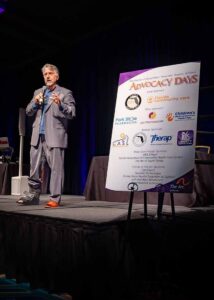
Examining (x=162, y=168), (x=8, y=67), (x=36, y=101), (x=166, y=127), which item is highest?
(x=8, y=67)

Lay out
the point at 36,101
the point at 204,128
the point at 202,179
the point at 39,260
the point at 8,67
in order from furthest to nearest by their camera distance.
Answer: the point at 8,67 → the point at 204,128 → the point at 202,179 → the point at 36,101 → the point at 39,260

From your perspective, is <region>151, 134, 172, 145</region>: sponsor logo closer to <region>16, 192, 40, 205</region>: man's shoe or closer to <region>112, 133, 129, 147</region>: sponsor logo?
<region>112, 133, 129, 147</region>: sponsor logo

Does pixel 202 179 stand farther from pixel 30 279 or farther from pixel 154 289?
pixel 30 279

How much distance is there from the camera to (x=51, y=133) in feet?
10.1

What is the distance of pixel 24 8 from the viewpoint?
5.75 m

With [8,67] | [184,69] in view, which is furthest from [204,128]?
[8,67]

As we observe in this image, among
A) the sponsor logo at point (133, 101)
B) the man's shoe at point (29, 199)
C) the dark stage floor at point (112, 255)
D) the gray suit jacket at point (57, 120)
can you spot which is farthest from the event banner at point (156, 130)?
the man's shoe at point (29, 199)

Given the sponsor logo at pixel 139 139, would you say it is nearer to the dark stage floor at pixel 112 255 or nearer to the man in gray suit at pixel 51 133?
the dark stage floor at pixel 112 255

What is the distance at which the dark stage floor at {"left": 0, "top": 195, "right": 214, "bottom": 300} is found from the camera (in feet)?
6.66

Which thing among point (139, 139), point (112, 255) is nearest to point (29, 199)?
point (112, 255)

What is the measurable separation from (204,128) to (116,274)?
3.41 m

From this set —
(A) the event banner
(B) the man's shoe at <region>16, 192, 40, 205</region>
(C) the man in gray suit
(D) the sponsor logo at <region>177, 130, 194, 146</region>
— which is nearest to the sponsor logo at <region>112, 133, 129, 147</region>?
(A) the event banner

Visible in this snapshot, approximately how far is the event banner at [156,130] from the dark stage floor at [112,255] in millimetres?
322

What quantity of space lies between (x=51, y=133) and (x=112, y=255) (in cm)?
131
